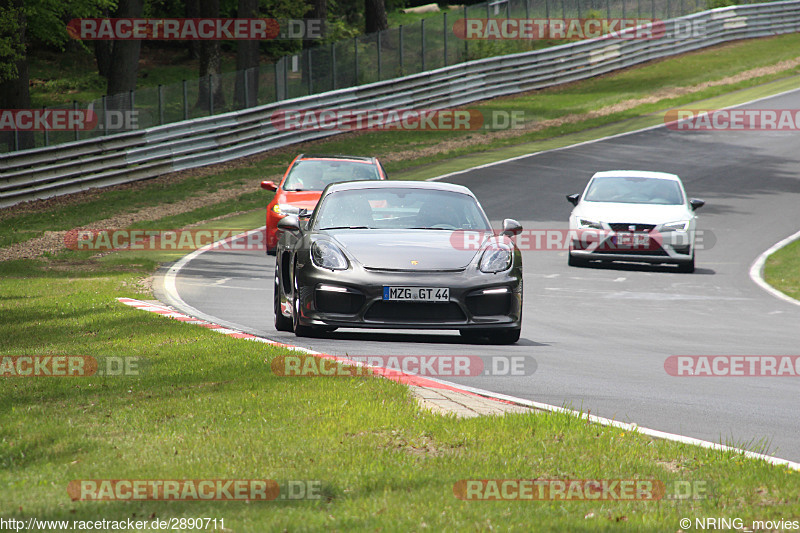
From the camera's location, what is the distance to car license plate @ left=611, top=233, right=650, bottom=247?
1886 centimetres

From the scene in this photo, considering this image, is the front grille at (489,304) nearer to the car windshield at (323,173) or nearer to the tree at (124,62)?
the car windshield at (323,173)

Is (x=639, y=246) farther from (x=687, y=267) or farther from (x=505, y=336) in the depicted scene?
(x=505, y=336)

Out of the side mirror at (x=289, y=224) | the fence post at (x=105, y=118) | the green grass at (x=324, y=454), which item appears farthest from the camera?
the fence post at (x=105, y=118)

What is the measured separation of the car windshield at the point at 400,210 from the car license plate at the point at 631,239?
27.1 feet

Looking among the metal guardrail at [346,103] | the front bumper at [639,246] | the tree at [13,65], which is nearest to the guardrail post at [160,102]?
the metal guardrail at [346,103]

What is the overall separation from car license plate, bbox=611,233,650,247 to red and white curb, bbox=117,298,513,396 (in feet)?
28.1

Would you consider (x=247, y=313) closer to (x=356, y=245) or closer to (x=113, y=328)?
(x=113, y=328)

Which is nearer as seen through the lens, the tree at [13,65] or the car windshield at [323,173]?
the car windshield at [323,173]

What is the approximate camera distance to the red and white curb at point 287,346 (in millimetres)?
7938

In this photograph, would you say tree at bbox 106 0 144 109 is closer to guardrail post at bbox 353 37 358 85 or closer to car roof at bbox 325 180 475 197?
guardrail post at bbox 353 37 358 85

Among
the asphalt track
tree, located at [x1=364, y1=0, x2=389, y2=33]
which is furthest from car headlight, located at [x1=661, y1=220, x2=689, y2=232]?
tree, located at [x1=364, y1=0, x2=389, y2=33]

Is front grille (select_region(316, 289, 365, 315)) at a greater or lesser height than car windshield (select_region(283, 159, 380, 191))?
lesser

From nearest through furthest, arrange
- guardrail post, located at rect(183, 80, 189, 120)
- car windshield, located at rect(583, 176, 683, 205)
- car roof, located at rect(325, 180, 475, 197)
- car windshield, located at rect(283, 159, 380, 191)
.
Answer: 1. car roof, located at rect(325, 180, 475, 197)
2. car windshield, located at rect(283, 159, 380, 191)
3. car windshield, located at rect(583, 176, 683, 205)
4. guardrail post, located at rect(183, 80, 189, 120)

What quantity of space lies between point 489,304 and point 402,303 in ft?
2.76
